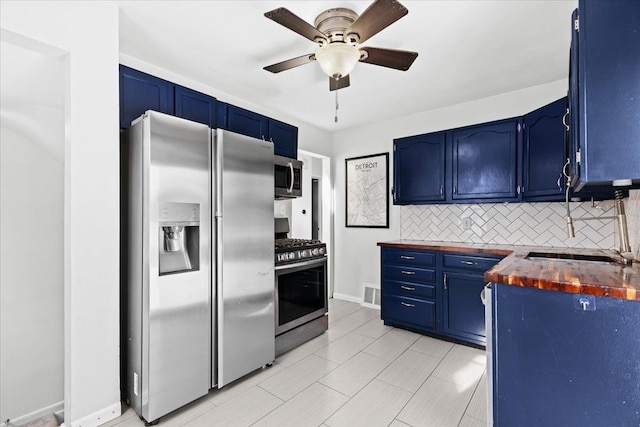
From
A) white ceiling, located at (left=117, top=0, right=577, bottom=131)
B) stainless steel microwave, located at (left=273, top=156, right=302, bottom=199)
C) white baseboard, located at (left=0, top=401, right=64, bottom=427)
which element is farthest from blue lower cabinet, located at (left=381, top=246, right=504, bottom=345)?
white baseboard, located at (left=0, top=401, right=64, bottom=427)

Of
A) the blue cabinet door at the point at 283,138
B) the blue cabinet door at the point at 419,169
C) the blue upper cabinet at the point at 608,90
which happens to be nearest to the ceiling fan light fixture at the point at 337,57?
the blue upper cabinet at the point at 608,90

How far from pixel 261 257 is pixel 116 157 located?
47.6 inches

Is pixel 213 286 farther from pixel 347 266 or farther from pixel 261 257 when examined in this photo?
pixel 347 266

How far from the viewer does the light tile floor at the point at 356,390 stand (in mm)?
1853

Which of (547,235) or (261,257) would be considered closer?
(261,257)

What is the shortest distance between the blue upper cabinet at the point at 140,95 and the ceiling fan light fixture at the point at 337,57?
134cm

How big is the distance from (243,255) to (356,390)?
132cm

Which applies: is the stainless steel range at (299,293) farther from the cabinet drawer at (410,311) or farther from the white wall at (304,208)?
the white wall at (304,208)

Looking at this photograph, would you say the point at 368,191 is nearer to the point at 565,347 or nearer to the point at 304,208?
the point at 304,208

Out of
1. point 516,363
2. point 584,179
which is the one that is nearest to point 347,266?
point 516,363

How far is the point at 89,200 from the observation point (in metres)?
1.75

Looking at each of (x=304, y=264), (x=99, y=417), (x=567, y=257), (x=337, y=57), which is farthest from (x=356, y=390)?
(x=337, y=57)

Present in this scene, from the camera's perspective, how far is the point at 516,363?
1387 mm

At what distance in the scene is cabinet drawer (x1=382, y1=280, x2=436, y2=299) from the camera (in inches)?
123
